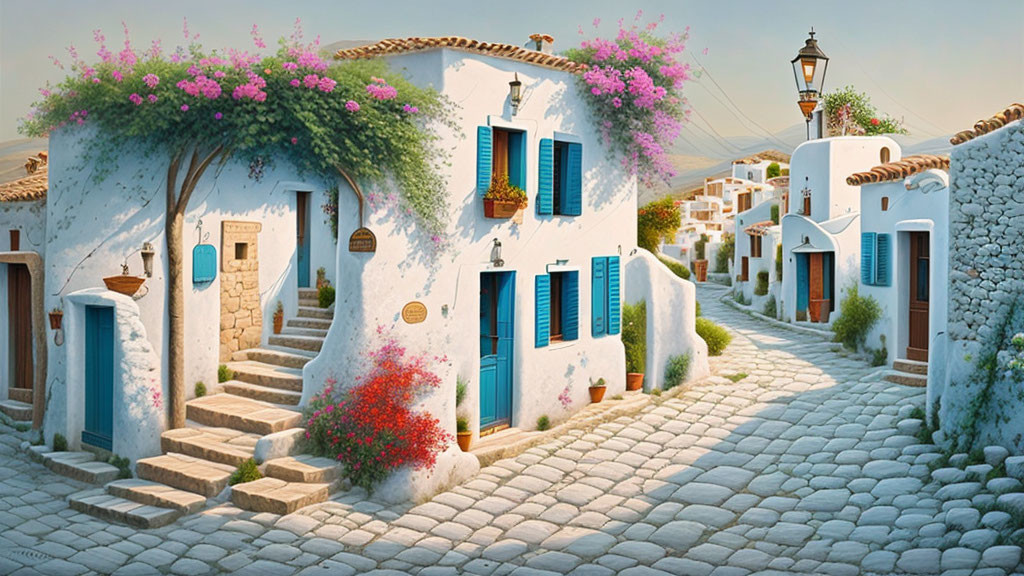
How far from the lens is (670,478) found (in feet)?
37.2

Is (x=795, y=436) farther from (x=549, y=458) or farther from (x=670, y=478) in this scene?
(x=549, y=458)

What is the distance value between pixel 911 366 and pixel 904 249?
2.20 m

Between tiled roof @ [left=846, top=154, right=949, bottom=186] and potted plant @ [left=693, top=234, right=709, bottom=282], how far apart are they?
20902 mm

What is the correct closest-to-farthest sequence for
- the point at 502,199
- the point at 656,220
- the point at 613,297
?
the point at 502,199 → the point at 613,297 → the point at 656,220

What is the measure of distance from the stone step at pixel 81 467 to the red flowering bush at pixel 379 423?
2.49m

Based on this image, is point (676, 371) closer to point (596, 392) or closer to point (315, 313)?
point (596, 392)

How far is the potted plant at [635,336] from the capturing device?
15492 millimetres

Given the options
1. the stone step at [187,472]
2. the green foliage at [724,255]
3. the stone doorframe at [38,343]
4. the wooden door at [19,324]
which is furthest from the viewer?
the green foliage at [724,255]

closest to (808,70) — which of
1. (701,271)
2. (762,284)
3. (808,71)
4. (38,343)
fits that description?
(808,71)

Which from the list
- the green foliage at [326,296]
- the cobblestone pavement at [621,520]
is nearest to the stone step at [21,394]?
the cobblestone pavement at [621,520]

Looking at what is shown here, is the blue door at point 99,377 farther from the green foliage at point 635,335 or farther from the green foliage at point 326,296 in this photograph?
the green foliage at point 635,335

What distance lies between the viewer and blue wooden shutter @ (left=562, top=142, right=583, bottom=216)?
14203 mm

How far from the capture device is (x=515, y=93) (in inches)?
499

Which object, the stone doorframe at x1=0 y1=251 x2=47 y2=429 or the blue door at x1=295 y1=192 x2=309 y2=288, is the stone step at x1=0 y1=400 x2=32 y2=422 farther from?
the blue door at x1=295 y1=192 x2=309 y2=288
